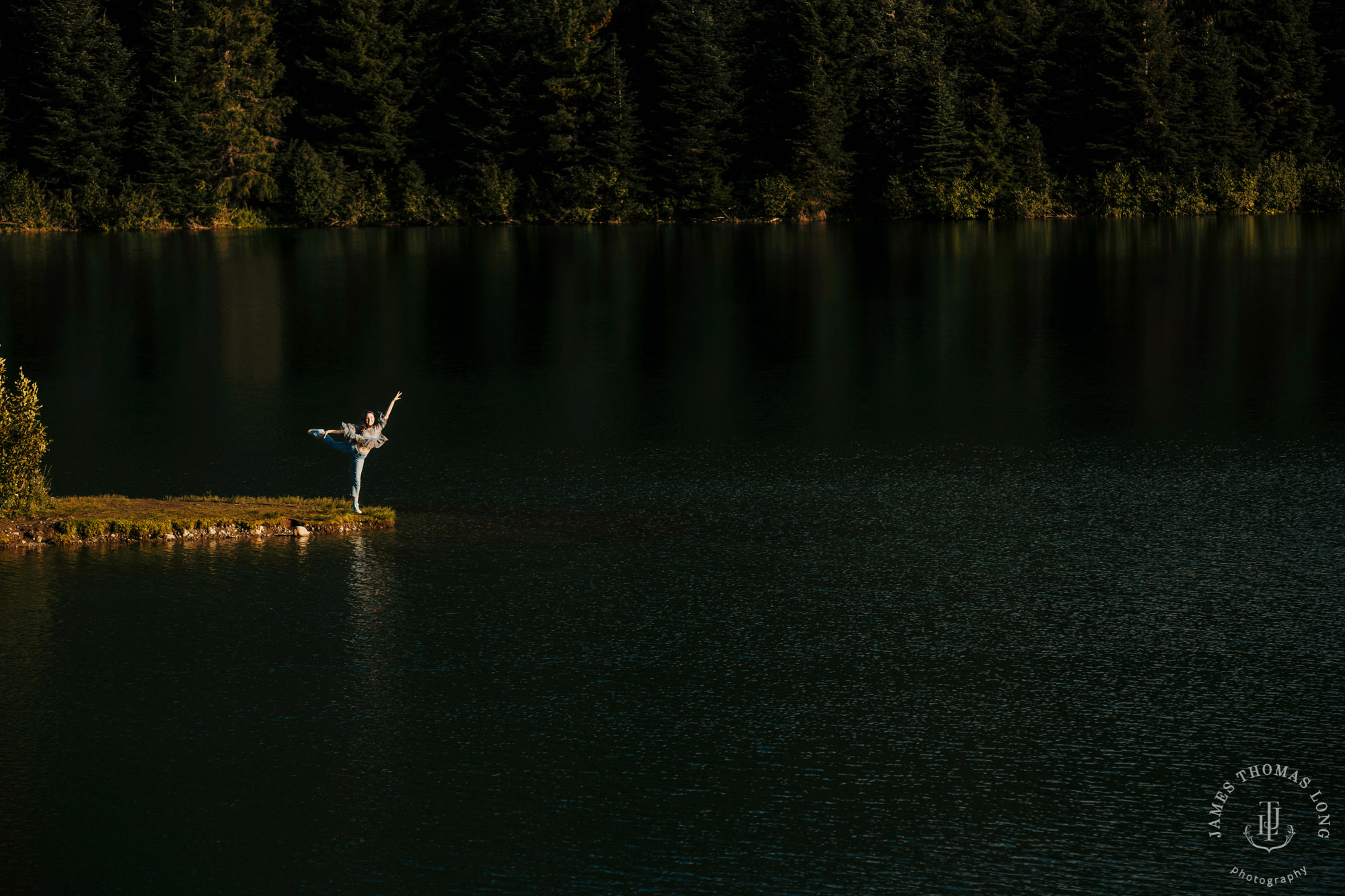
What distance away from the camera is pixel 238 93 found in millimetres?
97000

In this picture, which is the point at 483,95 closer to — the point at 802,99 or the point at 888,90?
the point at 802,99

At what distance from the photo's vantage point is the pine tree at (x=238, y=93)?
94000 millimetres

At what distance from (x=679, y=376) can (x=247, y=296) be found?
2413cm

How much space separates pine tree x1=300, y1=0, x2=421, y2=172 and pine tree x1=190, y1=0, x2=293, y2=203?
3.19 m

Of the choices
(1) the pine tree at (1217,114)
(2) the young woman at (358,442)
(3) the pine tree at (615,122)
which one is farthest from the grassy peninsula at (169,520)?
(1) the pine tree at (1217,114)

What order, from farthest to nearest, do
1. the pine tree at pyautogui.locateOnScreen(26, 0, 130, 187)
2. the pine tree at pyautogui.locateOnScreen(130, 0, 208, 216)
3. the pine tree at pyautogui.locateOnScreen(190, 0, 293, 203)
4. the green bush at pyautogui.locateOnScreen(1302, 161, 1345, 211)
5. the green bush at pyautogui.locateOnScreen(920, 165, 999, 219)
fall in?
the green bush at pyautogui.locateOnScreen(920, 165, 999, 219), the green bush at pyautogui.locateOnScreen(1302, 161, 1345, 211), the pine tree at pyautogui.locateOnScreen(190, 0, 293, 203), the pine tree at pyautogui.locateOnScreen(130, 0, 208, 216), the pine tree at pyautogui.locateOnScreen(26, 0, 130, 187)

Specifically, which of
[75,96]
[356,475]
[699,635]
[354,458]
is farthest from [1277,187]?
[699,635]

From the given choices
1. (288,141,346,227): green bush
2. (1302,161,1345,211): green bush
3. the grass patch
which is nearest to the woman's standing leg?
the grass patch

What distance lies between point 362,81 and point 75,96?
18836 mm

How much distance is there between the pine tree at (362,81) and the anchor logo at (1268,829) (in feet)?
310

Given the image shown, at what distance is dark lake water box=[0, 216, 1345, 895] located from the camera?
37.1 ft

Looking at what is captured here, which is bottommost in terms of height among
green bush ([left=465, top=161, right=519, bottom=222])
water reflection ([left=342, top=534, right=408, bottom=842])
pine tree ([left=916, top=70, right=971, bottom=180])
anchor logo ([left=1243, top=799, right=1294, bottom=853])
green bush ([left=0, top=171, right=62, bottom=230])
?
anchor logo ([left=1243, top=799, right=1294, bottom=853])

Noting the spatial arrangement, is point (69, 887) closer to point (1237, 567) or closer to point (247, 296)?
point (1237, 567)

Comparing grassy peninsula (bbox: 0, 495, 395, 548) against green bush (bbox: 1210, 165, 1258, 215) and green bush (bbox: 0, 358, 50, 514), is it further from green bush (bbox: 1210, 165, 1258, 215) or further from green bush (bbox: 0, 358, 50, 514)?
green bush (bbox: 1210, 165, 1258, 215)
